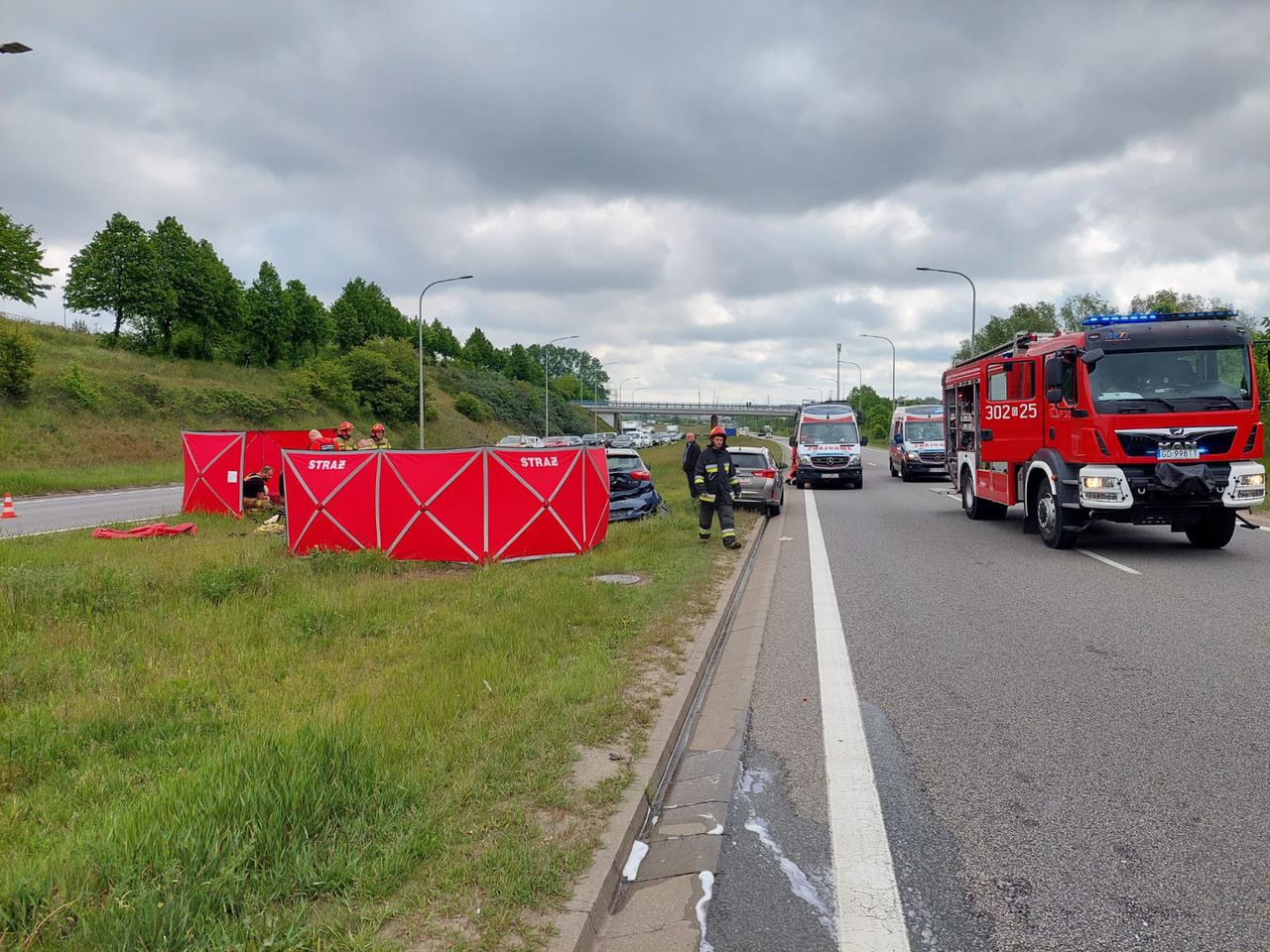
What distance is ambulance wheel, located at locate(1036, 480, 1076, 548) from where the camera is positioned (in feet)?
36.9

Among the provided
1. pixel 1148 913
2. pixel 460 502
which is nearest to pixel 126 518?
pixel 460 502

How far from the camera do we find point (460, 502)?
10164 millimetres

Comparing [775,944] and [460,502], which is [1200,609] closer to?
[775,944]

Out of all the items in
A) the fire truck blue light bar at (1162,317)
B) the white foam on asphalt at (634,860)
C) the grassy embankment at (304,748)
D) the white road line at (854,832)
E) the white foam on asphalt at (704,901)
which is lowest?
the white foam on asphalt at (634,860)

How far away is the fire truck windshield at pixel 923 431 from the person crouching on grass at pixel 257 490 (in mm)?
20364

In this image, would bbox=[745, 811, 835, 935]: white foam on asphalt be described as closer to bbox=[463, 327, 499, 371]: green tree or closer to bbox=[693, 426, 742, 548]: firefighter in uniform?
bbox=[693, 426, 742, 548]: firefighter in uniform

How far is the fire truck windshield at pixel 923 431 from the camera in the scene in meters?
27.7

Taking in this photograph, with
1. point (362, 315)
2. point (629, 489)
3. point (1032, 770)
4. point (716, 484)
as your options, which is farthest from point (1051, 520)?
point (362, 315)

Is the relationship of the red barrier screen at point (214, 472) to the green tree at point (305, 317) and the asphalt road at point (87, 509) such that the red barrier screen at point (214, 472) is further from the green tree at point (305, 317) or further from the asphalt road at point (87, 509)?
the green tree at point (305, 317)

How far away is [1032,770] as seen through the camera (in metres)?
4.20

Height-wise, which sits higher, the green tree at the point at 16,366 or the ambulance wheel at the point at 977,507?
the green tree at the point at 16,366

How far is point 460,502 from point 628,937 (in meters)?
7.72

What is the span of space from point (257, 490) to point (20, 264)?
40.1 m

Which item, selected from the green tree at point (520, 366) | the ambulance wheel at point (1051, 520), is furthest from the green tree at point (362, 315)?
the ambulance wheel at point (1051, 520)
